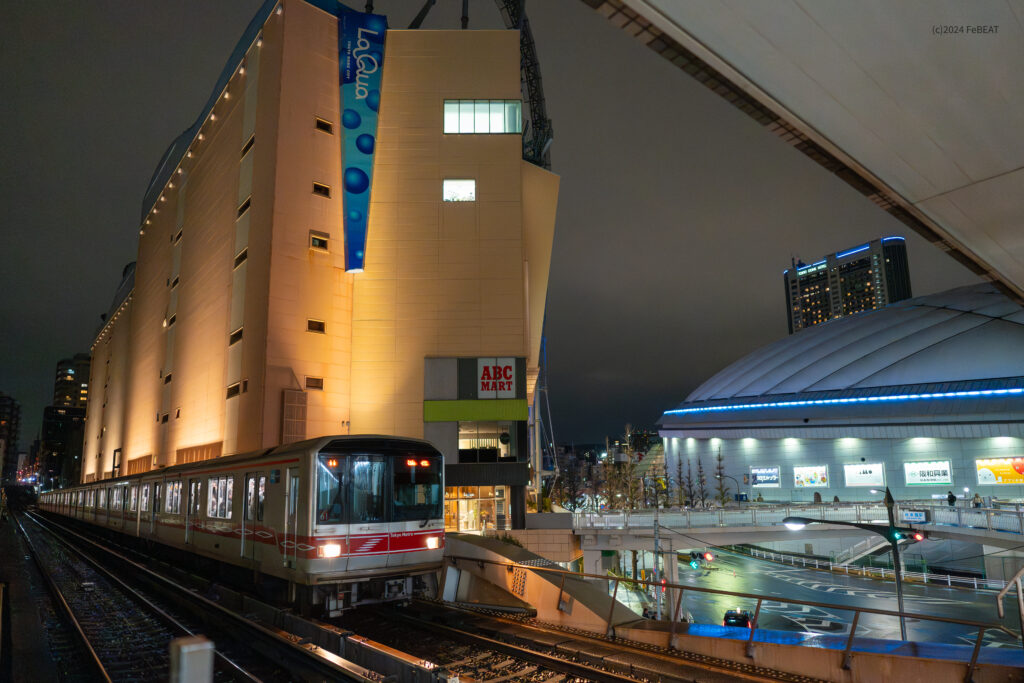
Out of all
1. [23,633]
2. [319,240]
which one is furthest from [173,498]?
[319,240]

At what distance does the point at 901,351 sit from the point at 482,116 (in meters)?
55.1

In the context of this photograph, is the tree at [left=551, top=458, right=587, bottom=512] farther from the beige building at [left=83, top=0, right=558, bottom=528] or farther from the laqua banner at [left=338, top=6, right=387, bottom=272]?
the laqua banner at [left=338, top=6, right=387, bottom=272]

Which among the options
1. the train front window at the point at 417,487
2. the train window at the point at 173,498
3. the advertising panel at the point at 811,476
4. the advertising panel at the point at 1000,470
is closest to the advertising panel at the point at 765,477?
the advertising panel at the point at 811,476

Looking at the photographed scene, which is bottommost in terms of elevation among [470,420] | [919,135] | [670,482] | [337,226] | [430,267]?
[670,482]

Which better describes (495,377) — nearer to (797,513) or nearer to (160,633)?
(797,513)

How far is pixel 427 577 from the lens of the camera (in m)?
13.6

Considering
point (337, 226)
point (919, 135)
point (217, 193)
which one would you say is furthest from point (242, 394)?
point (919, 135)

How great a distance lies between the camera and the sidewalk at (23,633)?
376 inches

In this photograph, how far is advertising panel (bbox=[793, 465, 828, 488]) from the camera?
61.8 metres

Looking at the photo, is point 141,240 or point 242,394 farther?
point 141,240

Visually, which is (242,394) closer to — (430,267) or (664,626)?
(430,267)

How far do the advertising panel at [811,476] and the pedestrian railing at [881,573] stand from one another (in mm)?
8932

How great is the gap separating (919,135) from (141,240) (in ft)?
264

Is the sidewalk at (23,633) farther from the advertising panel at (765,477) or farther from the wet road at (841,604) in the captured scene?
the advertising panel at (765,477)
